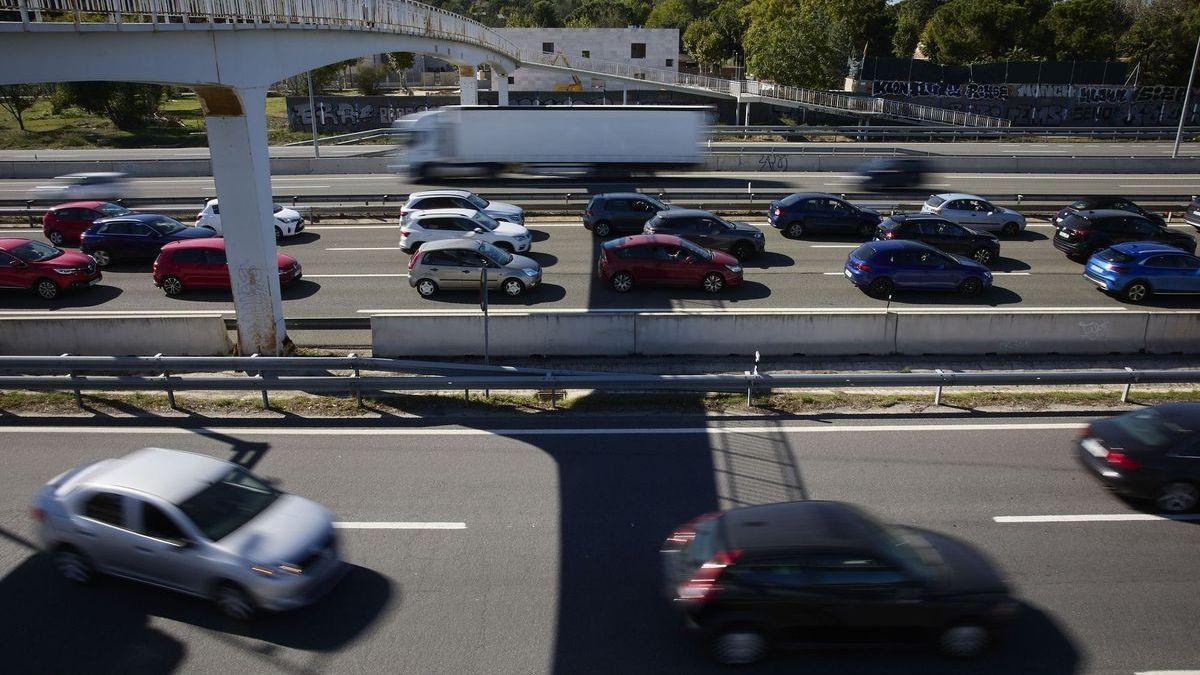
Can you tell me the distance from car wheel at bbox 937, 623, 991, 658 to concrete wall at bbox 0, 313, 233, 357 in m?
13.4

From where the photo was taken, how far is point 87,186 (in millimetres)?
31625

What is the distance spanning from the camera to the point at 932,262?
1853 centimetres

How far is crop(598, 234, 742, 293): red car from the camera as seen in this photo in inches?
733

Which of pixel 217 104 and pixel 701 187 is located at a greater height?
pixel 217 104

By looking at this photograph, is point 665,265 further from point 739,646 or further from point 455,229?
point 739,646

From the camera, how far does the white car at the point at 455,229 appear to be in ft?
68.9

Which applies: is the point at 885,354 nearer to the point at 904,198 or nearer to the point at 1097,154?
the point at 904,198

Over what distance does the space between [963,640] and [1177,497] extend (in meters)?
4.42

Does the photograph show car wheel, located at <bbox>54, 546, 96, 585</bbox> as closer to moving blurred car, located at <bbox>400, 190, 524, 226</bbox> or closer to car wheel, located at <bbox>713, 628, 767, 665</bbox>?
car wheel, located at <bbox>713, 628, 767, 665</bbox>

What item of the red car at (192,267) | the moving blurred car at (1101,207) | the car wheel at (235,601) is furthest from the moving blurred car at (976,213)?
the car wheel at (235,601)

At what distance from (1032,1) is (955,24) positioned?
8.11 m

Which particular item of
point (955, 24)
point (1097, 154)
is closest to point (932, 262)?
point (1097, 154)

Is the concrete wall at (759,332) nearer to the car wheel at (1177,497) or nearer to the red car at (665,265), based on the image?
the red car at (665,265)

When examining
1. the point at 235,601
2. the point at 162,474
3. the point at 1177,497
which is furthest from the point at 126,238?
the point at 1177,497
